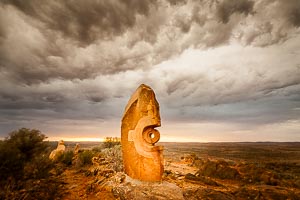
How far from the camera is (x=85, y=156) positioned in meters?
17.1

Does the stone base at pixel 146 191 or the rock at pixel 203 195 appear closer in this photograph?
the stone base at pixel 146 191

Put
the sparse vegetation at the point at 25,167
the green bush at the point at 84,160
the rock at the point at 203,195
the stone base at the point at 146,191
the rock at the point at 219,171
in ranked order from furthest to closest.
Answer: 1. the rock at the point at 219,171
2. the green bush at the point at 84,160
3. the rock at the point at 203,195
4. the stone base at the point at 146,191
5. the sparse vegetation at the point at 25,167

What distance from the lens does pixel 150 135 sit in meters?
9.20

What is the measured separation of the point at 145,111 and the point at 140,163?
91.8 inches

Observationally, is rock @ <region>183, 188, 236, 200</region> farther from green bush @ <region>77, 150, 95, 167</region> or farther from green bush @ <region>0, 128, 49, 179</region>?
green bush @ <region>77, 150, 95, 167</region>

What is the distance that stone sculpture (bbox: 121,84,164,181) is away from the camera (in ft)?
28.9

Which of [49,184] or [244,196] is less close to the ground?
[49,184]

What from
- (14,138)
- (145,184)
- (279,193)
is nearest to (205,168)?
(279,193)

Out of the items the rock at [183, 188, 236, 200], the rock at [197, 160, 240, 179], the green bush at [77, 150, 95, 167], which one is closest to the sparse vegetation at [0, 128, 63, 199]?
the rock at [183, 188, 236, 200]

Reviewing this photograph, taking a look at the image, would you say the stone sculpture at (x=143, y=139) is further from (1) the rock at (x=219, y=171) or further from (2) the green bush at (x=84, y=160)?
(1) the rock at (x=219, y=171)

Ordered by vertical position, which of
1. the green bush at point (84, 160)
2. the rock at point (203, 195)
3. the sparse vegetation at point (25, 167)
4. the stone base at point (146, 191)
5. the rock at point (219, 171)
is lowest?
the rock at point (219, 171)

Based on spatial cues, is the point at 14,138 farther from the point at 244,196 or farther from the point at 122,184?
the point at 244,196

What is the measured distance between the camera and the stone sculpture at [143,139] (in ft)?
28.9

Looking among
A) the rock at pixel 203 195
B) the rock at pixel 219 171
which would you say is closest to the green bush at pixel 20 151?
the rock at pixel 203 195
